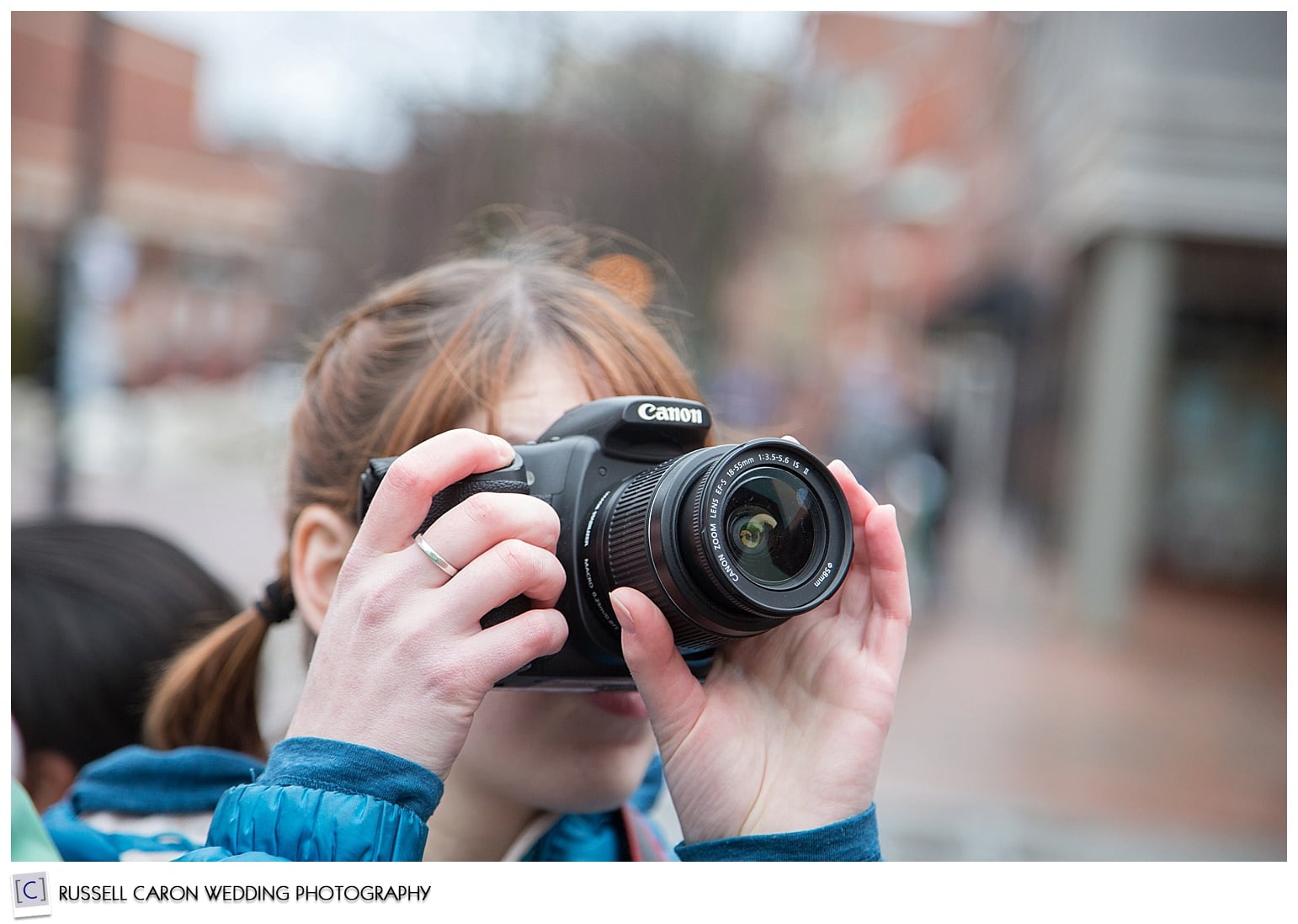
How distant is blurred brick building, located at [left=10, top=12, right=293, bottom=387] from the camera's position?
10.6 ft

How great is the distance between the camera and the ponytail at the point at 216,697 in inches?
54.8

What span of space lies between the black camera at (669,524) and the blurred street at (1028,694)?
54 centimetres

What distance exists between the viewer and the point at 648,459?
110 centimetres

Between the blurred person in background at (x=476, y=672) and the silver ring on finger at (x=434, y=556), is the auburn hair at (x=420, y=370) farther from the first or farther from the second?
the silver ring on finger at (x=434, y=556)

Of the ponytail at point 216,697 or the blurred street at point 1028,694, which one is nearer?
the ponytail at point 216,697

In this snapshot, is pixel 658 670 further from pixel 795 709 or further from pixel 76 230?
pixel 76 230

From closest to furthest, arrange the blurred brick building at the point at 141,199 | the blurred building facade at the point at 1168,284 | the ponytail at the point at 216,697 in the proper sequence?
1. the ponytail at the point at 216,697
2. the blurred brick building at the point at 141,199
3. the blurred building facade at the point at 1168,284

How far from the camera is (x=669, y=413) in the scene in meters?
1.10

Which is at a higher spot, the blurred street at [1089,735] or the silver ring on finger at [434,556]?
the silver ring on finger at [434,556]

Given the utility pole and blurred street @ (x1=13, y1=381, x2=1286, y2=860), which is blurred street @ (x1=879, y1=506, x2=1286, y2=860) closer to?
blurred street @ (x1=13, y1=381, x2=1286, y2=860)

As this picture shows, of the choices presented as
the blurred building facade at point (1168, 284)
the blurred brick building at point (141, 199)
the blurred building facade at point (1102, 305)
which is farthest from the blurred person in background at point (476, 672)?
the blurred building facade at point (1168, 284)

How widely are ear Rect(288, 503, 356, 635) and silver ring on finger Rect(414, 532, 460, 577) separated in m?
0.19
